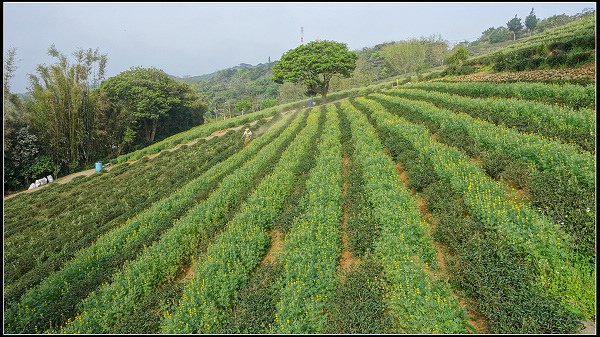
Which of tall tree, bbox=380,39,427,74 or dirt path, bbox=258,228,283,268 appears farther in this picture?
tall tree, bbox=380,39,427,74

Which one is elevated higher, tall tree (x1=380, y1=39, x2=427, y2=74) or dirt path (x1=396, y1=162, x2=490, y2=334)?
tall tree (x1=380, y1=39, x2=427, y2=74)

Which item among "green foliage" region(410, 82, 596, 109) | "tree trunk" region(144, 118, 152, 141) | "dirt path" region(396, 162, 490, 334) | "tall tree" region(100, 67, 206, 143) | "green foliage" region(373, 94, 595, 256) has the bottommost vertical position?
"dirt path" region(396, 162, 490, 334)

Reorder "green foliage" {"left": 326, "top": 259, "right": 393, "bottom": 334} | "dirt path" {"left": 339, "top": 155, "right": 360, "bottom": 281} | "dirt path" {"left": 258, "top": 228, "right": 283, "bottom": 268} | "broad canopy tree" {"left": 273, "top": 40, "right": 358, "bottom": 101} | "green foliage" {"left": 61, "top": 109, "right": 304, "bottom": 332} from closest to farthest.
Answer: "green foliage" {"left": 326, "top": 259, "right": 393, "bottom": 334} → "green foliage" {"left": 61, "top": 109, "right": 304, "bottom": 332} → "dirt path" {"left": 339, "top": 155, "right": 360, "bottom": 281} → "dirt path" {"left": 258, "top": 228, "right": 283, "bottom": 268} → "broad canopy tree" {"left": 273, "top": 40, "right": 358, "bottom": 101}

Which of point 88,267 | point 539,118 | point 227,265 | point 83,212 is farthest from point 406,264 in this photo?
point 83,212

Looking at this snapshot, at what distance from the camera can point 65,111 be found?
1168 inches

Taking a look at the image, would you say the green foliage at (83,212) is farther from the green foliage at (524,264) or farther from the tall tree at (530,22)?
the tall tree at (530,22)

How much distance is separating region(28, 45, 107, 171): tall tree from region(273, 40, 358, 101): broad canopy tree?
25.2 meters

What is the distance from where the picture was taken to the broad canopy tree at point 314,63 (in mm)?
46562

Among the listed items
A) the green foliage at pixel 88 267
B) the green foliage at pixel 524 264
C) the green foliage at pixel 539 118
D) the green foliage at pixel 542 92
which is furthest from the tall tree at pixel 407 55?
the green foliage at pixel 524 264

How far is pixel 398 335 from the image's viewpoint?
557cm

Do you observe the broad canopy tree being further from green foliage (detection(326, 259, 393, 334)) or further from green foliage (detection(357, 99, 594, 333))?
green foliage (detection(326, 259, 393, 334))

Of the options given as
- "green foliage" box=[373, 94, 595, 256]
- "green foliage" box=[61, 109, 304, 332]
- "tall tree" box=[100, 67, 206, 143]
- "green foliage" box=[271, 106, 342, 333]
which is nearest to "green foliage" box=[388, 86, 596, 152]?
"green foliage" box=[373, 94, 595, 256]

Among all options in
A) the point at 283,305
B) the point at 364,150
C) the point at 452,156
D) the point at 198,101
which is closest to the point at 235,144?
the point at 364,150

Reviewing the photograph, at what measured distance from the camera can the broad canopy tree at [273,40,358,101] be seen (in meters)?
46.6
